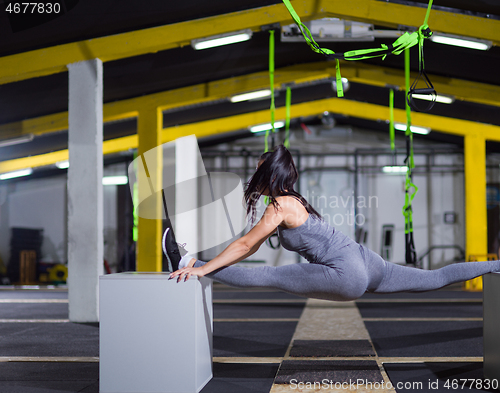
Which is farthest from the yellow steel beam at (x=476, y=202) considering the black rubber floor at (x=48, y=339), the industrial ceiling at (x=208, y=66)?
the black rubber floor at (x=48, y=339)

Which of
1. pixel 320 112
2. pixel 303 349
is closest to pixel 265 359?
pixel 303 349

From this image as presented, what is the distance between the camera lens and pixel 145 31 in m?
6.17

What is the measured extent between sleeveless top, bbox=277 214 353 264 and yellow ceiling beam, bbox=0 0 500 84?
3829 millimetres

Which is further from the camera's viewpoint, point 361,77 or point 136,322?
point 361,77

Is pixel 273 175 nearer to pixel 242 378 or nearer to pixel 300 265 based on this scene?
pixel 300 265

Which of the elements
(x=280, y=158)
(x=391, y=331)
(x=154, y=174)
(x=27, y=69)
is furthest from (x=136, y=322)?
(x=154, y=174)

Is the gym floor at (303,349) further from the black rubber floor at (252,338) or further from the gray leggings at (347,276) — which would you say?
the gray leggings at (347,276)

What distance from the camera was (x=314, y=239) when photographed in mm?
2844

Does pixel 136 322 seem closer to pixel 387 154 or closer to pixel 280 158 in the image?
pixel 280 158

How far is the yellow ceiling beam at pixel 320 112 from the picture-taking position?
10922mm

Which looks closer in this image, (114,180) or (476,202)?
(476,202)

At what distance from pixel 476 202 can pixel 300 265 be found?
357 inches

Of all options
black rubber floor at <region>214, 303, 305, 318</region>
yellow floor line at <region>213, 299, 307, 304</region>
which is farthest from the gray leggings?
yellow floor line at <region>213, 299, 307, 304</region>

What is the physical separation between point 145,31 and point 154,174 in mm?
3656
